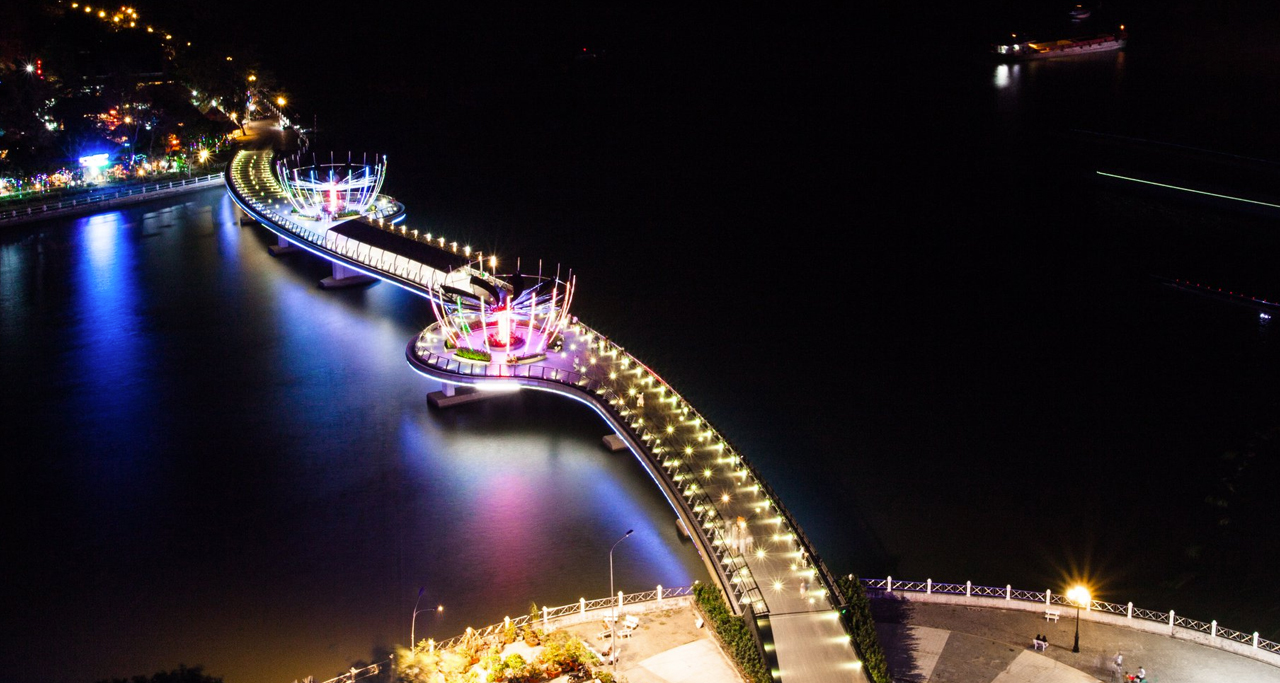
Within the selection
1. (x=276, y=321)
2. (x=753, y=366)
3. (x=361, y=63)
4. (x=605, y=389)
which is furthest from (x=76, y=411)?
(x=361, y=63)

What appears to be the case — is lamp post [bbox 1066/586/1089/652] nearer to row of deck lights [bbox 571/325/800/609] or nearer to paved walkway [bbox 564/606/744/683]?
row of deck lights [bbox 571/325/800/609]

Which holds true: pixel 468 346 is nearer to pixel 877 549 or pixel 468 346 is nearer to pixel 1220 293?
pixel 877 549

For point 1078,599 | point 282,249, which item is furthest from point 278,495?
point 282,249

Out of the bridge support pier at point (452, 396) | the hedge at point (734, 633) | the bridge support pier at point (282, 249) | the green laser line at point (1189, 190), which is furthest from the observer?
the green laser line at point (1189, 190)

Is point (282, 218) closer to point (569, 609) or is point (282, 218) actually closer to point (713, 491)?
point (713, 491)

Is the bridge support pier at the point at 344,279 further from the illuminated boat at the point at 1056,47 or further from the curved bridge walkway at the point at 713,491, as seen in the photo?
the illuminated boat at the point at 1056,47

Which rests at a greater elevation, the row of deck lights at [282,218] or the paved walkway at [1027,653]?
the row of deck lights at [282,218]

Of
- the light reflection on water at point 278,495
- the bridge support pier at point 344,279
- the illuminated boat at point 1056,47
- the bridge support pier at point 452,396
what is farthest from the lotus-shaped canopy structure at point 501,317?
the illuminated boat at point 1056,47
